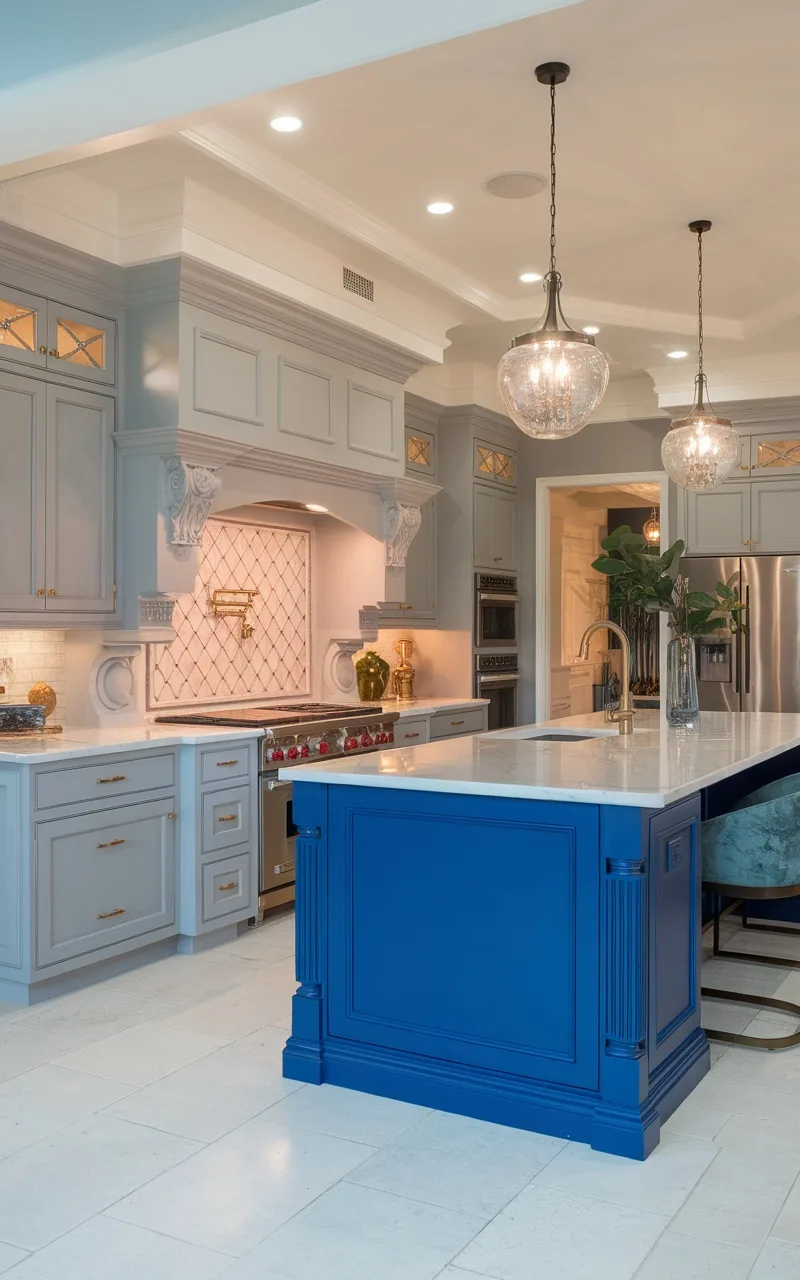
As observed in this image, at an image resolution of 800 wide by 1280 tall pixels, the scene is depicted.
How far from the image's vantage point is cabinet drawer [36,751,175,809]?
12.6 ft

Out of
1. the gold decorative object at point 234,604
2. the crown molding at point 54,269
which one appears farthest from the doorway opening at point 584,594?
the crown molding at point 54,269

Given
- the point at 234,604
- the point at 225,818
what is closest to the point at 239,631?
the point at 234,604

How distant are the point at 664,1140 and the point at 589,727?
2.20 meters

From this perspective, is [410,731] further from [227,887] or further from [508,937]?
[508,937]

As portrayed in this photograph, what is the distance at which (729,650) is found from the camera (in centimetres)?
676

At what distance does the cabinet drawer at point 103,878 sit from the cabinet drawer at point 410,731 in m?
1.74

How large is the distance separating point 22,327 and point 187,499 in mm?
889

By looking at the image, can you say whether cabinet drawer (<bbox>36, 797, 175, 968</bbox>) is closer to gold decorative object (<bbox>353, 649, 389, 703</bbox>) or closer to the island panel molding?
the island panel molding

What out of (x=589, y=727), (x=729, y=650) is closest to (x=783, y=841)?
(x=589, y=727)

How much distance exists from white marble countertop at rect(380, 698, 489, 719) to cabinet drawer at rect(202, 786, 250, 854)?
4.35 feet

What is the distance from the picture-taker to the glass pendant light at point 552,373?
11.5ft

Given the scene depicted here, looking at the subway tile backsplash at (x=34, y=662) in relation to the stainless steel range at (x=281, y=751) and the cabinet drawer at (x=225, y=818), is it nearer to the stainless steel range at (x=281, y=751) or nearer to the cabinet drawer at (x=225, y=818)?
the stainless steel range at (x=281, y=751)

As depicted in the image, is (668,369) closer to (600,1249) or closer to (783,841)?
(783,841)

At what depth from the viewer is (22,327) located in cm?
417
